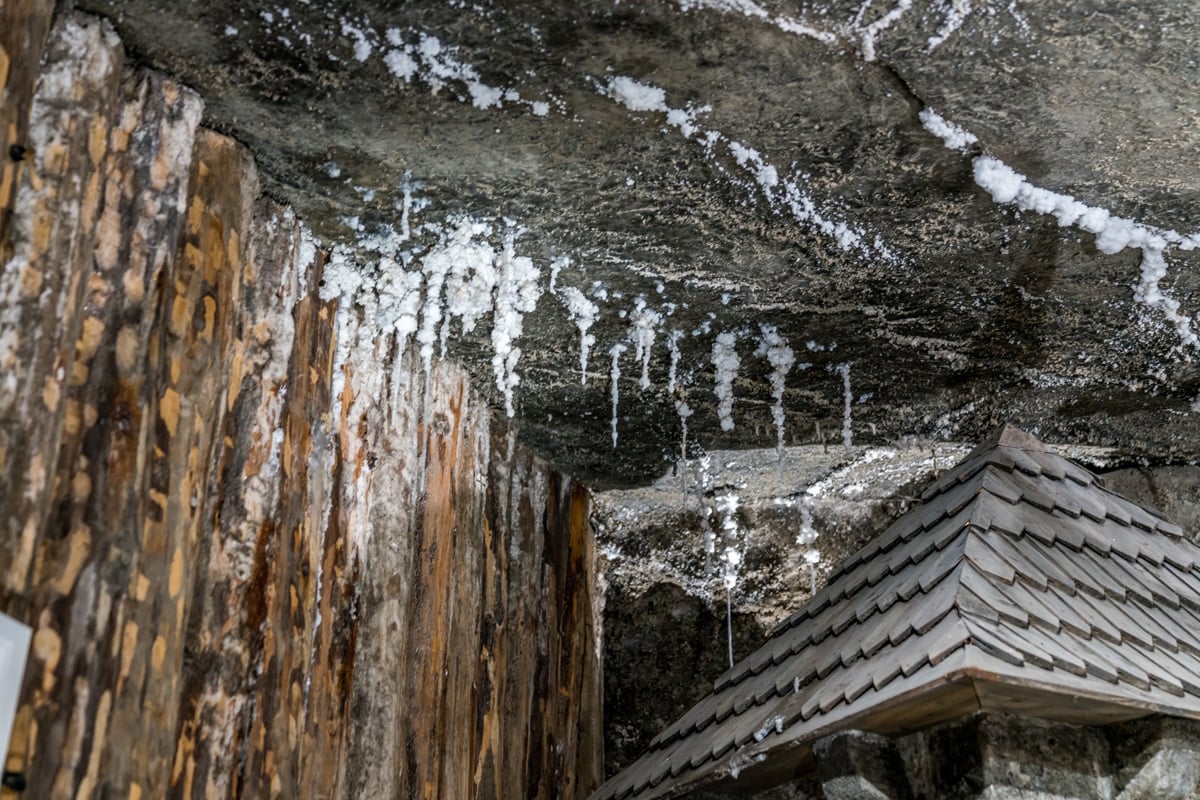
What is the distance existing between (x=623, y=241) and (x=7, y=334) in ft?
5.59

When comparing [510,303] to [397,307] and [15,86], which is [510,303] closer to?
[397,307]

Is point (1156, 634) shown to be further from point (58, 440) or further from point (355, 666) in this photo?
point (58, 440)

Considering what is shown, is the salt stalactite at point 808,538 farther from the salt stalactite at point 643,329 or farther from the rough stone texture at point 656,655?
the salt stalactite at point 643,329

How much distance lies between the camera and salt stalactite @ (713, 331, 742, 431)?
13.5ft

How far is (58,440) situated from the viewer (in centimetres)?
236

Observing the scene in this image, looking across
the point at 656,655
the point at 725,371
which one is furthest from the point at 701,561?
the point at 725,371

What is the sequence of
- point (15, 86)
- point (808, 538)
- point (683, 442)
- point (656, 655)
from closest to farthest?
point (15, 86)
point (683, 442)
point (656, 655)
point (808, 538)

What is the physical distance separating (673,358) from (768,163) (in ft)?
3.91

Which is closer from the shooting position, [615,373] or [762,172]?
[762,172]

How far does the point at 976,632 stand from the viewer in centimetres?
279

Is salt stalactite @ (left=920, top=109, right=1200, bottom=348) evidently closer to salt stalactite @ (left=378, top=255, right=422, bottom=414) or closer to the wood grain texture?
salt stalactite @ (left=378, top=255, right=422, bottom=414)

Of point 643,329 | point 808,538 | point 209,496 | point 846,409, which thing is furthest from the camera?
point 808,538

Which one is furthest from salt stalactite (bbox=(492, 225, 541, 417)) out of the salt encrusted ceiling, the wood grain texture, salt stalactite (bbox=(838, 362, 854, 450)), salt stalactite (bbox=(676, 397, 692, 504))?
the wood grain texture

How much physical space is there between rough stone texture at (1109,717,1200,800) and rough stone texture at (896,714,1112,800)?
0.14 ft
